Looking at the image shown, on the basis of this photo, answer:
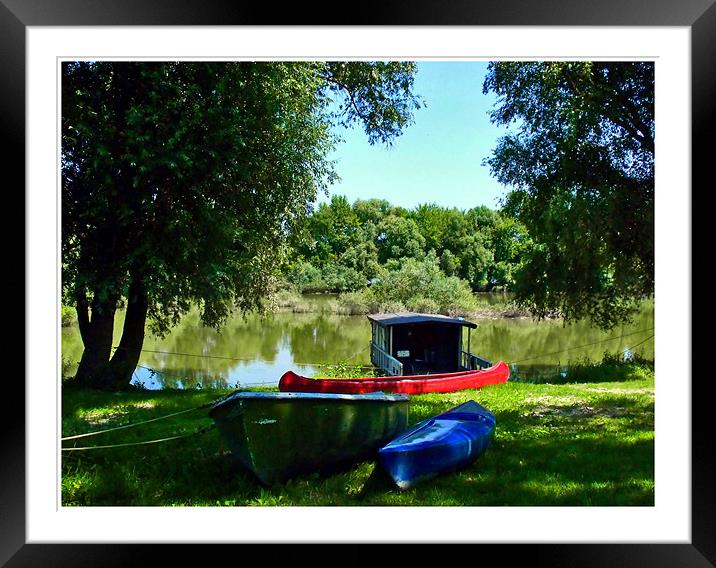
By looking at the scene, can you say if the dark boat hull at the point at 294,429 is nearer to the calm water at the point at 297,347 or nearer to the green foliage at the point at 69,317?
the calm water at the point at 297,347

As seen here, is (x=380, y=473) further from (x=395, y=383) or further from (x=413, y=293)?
(x=413, y=293)

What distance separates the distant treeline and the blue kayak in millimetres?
7640

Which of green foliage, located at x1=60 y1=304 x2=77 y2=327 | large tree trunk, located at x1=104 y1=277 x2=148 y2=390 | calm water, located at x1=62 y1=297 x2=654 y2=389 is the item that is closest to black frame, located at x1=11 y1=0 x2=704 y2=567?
large tree trunk, located at x1=104 y1=277 x2=148 y2=390

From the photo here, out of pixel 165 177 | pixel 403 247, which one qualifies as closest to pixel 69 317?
pixel 165 177

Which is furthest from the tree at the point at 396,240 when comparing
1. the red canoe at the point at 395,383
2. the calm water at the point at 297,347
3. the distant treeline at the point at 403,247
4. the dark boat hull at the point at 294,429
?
the dark boat hull at the point at 294,429

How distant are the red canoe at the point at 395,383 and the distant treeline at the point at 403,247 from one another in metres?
3.99

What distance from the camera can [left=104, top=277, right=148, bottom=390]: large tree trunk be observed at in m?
7.22

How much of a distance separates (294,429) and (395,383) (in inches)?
167

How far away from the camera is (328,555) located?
114 inches

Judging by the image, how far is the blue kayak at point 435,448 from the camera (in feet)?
12.9

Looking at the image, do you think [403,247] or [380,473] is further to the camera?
[403,247]

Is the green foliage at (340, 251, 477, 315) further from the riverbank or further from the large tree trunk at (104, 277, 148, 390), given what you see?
the large tree trunk at (104, 277, 148, 390)

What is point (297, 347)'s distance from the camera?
475 inches
